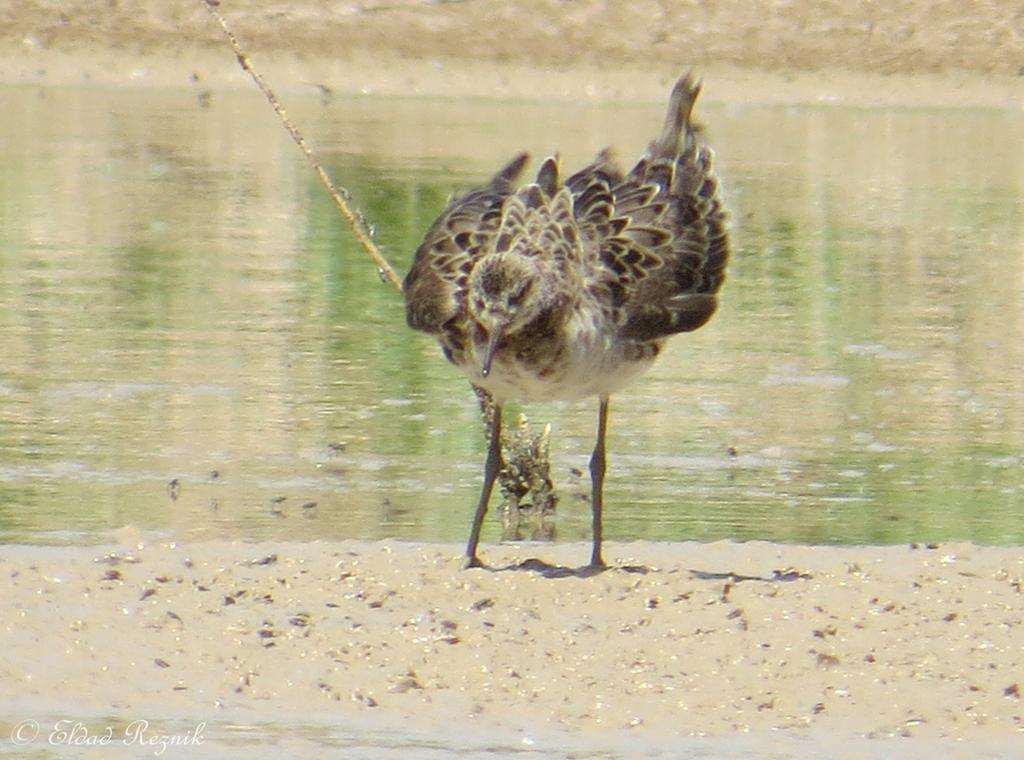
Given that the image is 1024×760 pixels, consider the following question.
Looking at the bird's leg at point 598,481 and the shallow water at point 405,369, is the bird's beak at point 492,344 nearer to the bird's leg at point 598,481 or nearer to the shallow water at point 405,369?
the bird's leg at point 598,481

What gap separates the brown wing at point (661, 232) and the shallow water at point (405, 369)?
979mm

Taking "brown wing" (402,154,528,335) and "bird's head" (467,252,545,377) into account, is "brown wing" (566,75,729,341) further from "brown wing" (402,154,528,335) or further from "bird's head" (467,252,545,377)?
"bird's head" (467,252,545,377)

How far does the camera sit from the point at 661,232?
8.23 metres

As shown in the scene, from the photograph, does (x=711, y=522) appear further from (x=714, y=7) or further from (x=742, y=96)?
(x=714, y=7)

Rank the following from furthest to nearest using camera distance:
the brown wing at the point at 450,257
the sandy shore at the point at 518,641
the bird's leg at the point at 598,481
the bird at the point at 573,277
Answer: the bird's leg at the point at 598,481, the brown wing at the point at 450,257, the bird at the point at 573,277, the sandy shore at the point at 518,641

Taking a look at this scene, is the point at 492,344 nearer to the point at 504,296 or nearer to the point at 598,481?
the point at 504,296

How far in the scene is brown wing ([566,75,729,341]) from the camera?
795cm

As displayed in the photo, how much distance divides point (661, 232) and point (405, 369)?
12.4 ft

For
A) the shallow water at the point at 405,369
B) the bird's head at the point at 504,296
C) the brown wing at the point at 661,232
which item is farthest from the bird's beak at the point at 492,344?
the shallow water at the point at 405,369

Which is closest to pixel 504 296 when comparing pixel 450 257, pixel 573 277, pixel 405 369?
pixel 573 277

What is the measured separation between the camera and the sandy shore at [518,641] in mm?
6484

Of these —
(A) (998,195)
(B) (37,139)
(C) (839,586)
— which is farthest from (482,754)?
(B) (37,139)

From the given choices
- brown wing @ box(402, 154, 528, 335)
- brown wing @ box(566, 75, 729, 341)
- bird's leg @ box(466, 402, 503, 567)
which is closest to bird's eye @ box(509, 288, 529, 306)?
brown wing @ box(402, 154, 528, 335)

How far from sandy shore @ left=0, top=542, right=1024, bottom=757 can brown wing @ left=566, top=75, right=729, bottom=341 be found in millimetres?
830
